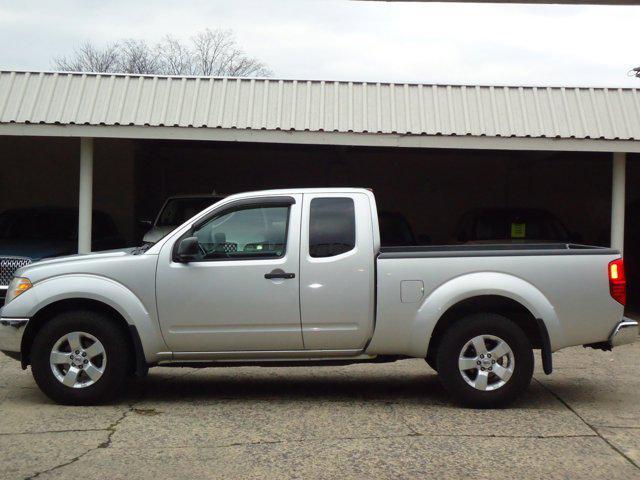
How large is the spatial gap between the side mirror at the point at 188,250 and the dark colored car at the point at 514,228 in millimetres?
7722

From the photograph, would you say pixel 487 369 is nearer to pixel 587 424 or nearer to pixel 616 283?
pixel 587 424

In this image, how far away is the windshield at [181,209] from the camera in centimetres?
1353

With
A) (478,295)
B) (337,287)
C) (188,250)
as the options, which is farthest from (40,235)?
(478,295)

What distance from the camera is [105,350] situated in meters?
7.26

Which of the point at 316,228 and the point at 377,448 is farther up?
the point at 316,228

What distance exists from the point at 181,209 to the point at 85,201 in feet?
5.17

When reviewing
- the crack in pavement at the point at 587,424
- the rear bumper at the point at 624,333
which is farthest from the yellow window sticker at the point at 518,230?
the rear bumper at the point at 624,333

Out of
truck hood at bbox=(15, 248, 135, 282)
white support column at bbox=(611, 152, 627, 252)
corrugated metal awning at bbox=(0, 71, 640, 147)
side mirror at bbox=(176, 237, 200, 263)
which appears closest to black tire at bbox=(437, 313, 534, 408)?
side mirror at bbox=(176, 237, 200, 263)

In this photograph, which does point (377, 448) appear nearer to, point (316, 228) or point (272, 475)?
point (272, 475)

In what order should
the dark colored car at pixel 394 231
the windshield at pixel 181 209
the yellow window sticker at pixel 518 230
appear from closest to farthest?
the windshield at pixel 181 209 < the dark colored car at pixel 394 231 < the yellow window sticker at pixel 518 230

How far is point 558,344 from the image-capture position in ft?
24.0

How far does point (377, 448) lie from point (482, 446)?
76 centimetres

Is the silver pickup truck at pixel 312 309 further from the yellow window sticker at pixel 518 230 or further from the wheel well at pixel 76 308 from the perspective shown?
the yellow window sticker at pixel 518 230

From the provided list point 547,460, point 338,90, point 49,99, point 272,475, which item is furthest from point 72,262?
point 338,90
